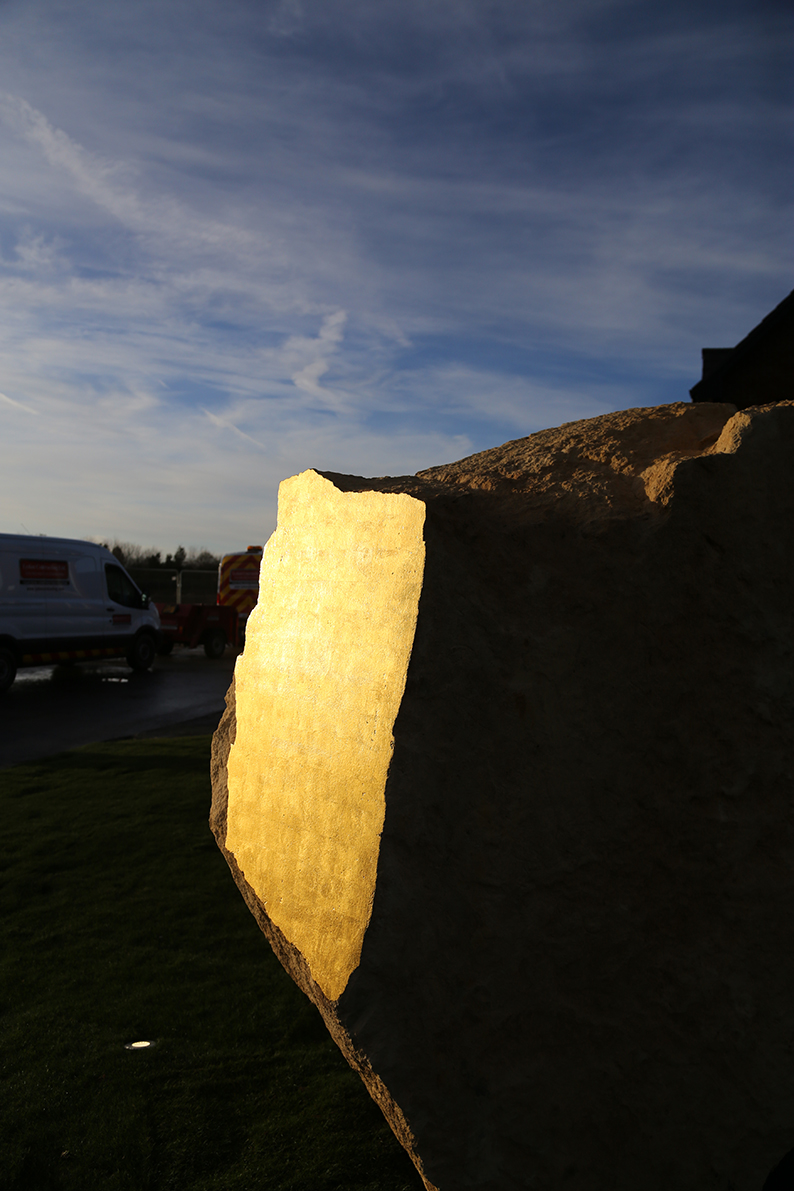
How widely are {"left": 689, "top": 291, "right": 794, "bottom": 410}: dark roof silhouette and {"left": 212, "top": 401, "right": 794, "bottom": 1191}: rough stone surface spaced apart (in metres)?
11.3

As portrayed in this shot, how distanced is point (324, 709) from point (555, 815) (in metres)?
0.57

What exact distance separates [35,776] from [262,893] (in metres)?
4.20

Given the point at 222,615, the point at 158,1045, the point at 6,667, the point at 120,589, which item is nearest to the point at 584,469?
the point at 158,1045

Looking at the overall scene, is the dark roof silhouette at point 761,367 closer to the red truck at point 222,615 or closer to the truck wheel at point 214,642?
the red truck at point 222,615

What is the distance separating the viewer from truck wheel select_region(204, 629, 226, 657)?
1486 centimetres

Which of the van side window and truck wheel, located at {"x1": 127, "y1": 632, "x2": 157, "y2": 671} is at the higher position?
the van side window

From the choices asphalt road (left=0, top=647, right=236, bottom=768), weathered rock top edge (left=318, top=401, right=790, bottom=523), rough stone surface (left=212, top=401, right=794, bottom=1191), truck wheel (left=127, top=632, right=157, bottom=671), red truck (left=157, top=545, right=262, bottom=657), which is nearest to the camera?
rough stone surface (left=212, top=401, right=794, bottom=1191)

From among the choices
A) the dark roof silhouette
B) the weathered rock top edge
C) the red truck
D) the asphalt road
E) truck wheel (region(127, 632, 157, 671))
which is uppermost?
the dark roof silhouette

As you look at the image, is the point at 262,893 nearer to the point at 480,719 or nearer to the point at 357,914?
the point at 357,914

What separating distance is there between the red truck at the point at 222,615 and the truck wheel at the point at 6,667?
4.09 metres

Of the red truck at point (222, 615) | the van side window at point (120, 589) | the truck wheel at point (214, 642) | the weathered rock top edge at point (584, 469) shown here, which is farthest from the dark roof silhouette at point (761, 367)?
the weathered rock top edge at point (584, 469)

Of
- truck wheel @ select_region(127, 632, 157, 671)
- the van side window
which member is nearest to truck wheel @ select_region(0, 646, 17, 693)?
the van side window

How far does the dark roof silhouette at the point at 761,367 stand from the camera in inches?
470

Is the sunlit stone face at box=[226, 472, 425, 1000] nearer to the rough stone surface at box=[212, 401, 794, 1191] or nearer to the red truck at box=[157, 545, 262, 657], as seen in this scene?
the rough stone surface at box=[212, 401, 794, 1191]
